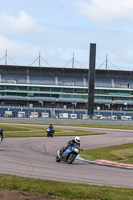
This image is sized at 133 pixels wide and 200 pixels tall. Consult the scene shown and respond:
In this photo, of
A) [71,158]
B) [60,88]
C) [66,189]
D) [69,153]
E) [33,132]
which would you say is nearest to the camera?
[66,189]

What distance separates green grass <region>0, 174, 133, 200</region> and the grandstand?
109 metres

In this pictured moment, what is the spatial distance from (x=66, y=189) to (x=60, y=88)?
115198 millimetres

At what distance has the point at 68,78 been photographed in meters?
132

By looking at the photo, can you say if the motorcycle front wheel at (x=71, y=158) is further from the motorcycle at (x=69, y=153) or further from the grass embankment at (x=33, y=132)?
the grass embankment at (x=33, y=132)

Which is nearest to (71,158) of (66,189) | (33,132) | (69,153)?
(69,153)

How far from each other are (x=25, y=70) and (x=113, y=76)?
3075 centimetres

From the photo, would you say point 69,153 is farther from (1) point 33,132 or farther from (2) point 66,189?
(1) point 33,132

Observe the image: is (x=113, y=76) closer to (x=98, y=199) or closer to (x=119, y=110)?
(x=119, y=110)

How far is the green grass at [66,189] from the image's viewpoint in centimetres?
1073

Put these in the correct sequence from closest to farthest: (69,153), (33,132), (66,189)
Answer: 1. (66,189)
2. (69,153)
3. (33,132)

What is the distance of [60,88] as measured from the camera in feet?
415

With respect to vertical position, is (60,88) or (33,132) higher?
(60,88)

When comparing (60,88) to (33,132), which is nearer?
(33,132)

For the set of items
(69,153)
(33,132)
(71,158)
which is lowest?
(33,132)
